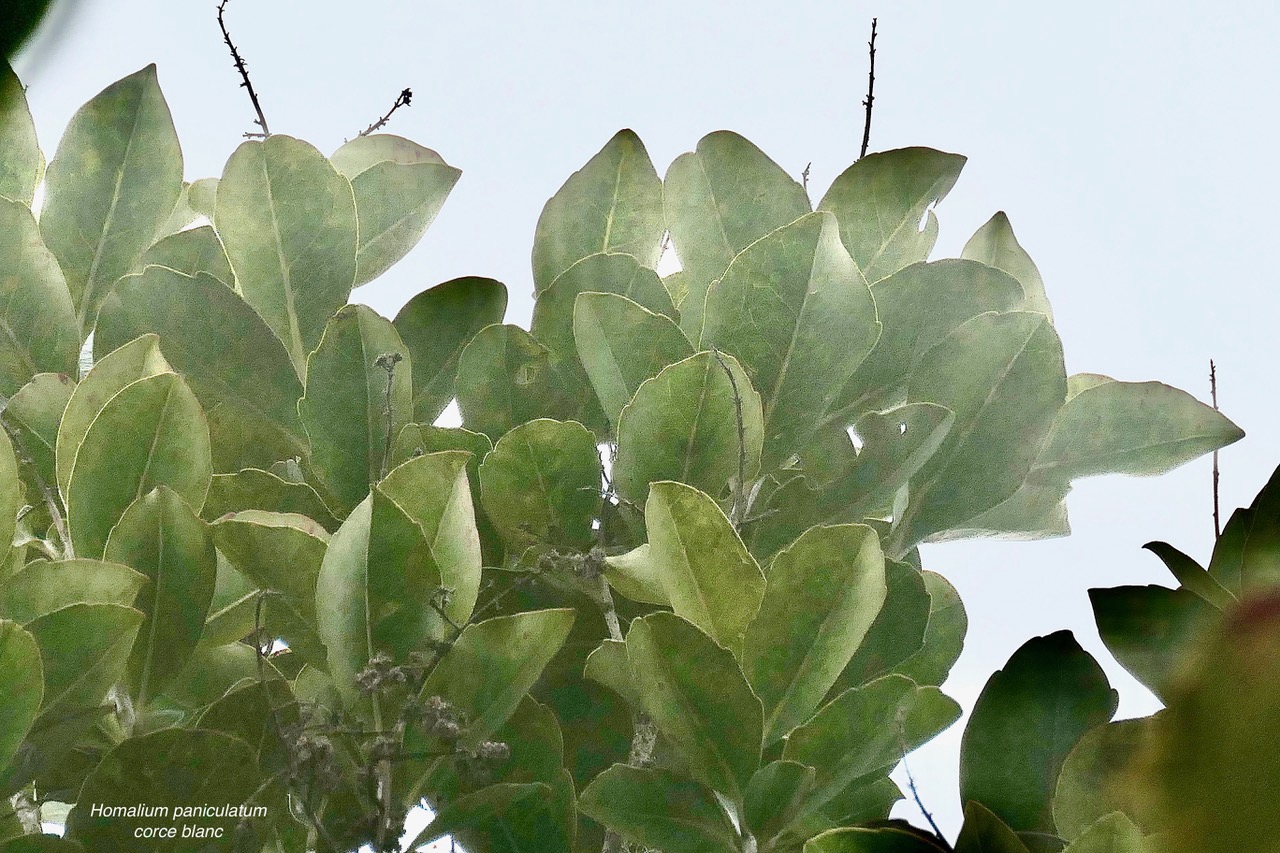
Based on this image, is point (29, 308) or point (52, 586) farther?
point (29, 308)

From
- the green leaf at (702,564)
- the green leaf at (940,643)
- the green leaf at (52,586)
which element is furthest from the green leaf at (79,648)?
the green leaf at (940,643)

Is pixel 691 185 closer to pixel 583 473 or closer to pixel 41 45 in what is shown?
pixel 583 473

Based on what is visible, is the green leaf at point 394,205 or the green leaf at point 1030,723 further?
the green leaf at point 394,205

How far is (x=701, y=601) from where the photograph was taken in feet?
0.99

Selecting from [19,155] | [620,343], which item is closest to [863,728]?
[620,343]

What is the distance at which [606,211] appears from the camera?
42cm

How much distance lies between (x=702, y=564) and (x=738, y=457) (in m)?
0.05

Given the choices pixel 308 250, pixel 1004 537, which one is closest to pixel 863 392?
pixel 1004 537

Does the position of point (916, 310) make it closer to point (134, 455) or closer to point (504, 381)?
point (504, 381)

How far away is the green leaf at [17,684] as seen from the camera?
0.79 feet

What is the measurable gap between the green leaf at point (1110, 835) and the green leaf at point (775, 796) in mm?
63

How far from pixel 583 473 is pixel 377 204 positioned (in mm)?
160

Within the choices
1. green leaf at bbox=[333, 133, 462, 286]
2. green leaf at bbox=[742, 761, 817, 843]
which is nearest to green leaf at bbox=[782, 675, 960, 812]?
green leaf at bbox=[742, 761, 817, 843]

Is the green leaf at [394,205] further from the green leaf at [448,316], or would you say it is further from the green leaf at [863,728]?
the green leaf at [863,728]
